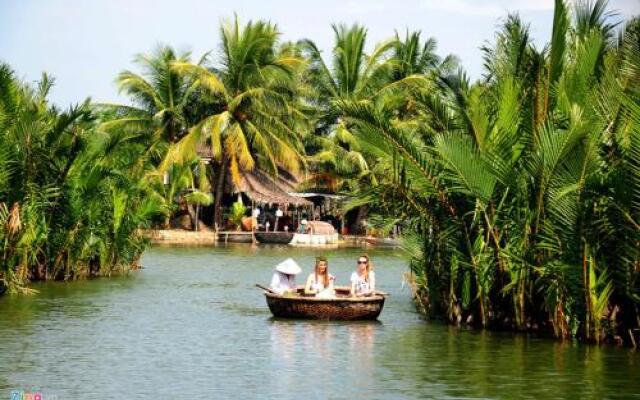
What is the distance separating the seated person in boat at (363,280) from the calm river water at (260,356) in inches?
24.8

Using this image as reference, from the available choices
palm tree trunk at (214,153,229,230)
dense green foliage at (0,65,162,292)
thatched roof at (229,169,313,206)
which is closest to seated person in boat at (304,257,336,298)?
dense green foliage at (0,65,162,292)

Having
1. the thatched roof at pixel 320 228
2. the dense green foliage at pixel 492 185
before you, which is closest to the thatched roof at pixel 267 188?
the thatched roof at pixel 320 228

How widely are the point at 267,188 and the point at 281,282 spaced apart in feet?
104

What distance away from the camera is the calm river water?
44.6 feet

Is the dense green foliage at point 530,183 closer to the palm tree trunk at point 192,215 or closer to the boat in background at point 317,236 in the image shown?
the boat in background at point 317,236

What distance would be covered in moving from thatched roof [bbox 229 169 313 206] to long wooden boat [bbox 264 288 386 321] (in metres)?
30.8

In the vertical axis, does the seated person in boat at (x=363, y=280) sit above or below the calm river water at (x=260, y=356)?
above

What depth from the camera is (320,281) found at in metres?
20.4

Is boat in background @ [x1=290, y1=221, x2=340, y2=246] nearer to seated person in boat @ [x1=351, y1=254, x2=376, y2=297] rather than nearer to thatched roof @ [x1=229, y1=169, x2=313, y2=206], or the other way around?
thatched roof @ [x1=229, y1=169, x2=313, y2=206]

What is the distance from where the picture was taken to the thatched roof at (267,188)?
51125 millimetres

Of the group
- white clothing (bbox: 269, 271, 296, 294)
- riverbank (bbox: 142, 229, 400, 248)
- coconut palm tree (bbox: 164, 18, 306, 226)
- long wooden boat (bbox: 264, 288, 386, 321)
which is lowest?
long wooden boat (bbox: 264, 288, 386, 321)

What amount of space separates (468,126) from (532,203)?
5.58 ft

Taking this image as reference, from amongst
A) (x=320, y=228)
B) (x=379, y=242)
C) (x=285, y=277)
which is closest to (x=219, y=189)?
(x=320, y=228)

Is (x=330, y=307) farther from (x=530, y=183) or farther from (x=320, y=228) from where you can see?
(x=320, y=228)
